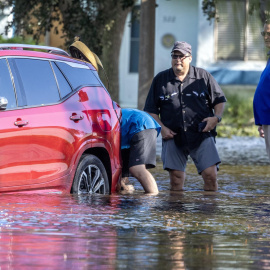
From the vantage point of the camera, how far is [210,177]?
32.8 feet

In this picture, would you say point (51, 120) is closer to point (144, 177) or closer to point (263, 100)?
point (144, 177)

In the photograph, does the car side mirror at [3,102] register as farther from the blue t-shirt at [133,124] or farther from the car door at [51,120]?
the blue t-shirt at [133,124]

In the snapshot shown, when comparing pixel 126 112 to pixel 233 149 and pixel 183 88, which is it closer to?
pixel 183 88

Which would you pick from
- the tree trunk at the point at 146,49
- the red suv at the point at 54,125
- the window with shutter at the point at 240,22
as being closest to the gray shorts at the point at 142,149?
the red suv at the point at 54,125

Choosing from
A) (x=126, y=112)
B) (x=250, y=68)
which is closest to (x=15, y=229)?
(x=126, y=112)

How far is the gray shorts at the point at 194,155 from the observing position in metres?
9.84

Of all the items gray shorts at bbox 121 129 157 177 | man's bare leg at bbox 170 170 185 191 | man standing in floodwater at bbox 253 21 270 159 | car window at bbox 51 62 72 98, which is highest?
car window at bbox 51 62 72 98

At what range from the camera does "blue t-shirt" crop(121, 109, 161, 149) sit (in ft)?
30.5

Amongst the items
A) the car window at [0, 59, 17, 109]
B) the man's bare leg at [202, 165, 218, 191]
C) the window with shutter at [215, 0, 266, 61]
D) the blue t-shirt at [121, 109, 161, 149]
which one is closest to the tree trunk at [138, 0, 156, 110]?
the man's bare leg at [202, 165, 218, 191]

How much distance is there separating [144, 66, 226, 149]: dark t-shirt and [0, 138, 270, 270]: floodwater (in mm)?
658

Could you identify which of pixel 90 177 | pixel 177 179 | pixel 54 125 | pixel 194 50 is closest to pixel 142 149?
pixel 90 177

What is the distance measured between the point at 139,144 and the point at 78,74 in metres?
1.07

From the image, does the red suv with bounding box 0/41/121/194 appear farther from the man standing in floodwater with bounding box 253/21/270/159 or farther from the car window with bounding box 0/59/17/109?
the man standing in floodwater with bounding box 253/21/270/159

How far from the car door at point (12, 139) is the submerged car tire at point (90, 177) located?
2.70 feet
